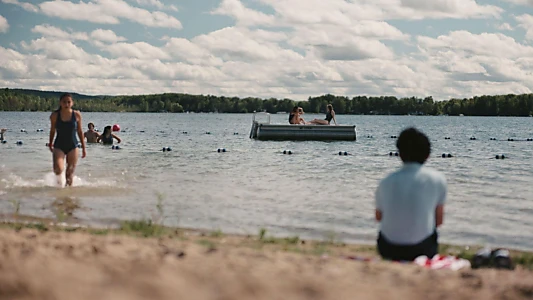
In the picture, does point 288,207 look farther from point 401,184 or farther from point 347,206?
point 401,184

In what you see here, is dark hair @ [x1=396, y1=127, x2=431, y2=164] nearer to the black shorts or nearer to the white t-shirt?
the white t-shirt

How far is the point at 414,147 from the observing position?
6234 mm

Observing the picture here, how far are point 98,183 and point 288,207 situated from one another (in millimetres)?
5484

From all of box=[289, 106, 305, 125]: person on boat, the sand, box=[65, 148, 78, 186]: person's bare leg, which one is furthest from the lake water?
box=[289, 106, 305, 125]: person on boat

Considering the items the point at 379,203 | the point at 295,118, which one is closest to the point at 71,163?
the point at 379,203

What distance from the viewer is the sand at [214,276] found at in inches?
175

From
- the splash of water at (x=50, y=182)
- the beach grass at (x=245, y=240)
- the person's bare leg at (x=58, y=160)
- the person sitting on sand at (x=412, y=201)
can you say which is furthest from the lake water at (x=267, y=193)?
the person sitting on sand at (x=412, y=201)

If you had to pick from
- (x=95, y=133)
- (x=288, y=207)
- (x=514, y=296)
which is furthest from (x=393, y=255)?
(x=95, y=133)

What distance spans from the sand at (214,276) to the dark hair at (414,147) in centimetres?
106

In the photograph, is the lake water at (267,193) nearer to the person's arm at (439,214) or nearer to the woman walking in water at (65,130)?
the woman walking in water at (65,130)

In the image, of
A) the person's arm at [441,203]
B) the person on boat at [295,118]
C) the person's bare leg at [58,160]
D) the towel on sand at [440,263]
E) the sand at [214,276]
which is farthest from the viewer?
the person on boat at [295,118]

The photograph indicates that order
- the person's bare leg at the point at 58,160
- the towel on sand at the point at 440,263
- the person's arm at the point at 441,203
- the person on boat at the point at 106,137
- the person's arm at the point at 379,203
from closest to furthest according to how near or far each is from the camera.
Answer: the towel on sand at the point at 440,263
the person's arm at the point at 441,203
the person's arm at the point at 379,203
the person's bare leg at the point at 58,160
the person on boat at the point at 106,137

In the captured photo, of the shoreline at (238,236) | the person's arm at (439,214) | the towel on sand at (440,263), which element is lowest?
the shoreline at (238,236)

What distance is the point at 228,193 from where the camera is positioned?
569 inches
